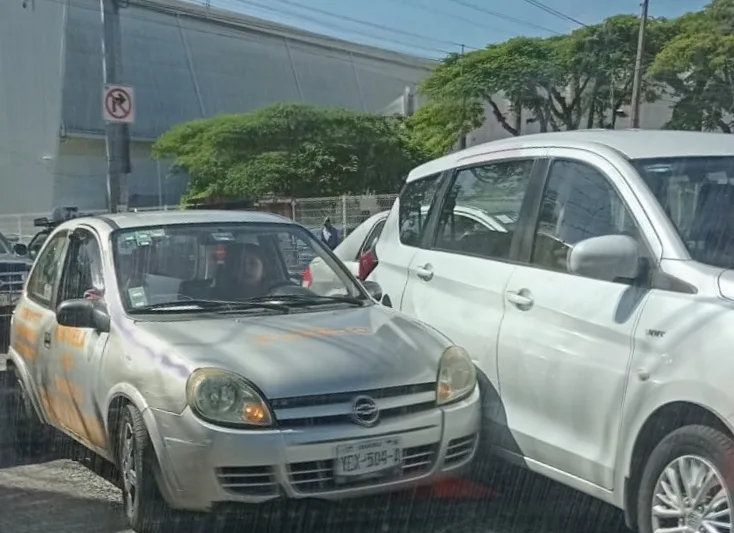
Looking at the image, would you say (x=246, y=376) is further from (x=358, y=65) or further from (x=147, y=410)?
(x=358, y=65)

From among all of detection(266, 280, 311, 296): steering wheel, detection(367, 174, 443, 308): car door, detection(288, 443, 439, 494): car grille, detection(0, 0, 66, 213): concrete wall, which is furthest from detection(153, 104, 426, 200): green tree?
detection(288, 443, 439, 494): car grille

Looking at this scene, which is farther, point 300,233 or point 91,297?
point 300,233

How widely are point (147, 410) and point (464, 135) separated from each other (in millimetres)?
35556

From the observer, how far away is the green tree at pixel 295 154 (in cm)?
3797

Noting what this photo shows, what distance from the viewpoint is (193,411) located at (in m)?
4.29

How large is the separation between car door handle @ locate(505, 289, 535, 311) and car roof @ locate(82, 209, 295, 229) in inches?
71.7

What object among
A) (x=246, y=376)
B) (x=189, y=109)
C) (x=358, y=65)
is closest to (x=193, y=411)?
(x=246, y=376)

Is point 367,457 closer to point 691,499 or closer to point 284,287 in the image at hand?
point 691,499

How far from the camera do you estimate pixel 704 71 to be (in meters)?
32.7

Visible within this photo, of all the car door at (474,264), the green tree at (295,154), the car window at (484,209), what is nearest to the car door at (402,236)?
the car door at (474,264)

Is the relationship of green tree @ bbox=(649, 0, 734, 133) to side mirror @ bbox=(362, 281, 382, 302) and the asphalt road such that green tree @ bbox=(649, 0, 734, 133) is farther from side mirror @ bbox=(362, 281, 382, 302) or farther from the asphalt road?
the asphalt road

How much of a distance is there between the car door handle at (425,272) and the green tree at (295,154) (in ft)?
103

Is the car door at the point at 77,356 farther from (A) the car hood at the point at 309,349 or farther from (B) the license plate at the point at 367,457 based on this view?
(B) the license plate at the point at 367,457

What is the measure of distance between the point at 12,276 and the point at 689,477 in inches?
371
